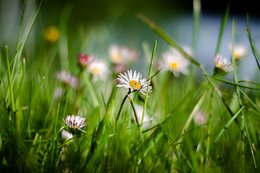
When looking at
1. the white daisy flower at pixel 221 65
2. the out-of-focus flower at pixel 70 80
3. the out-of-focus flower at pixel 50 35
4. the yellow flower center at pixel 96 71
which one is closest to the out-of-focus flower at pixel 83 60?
the out-of-focus flower at pixel 70 80

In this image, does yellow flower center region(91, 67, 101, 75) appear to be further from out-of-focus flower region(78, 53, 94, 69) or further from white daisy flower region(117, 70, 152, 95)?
white daisy flower region(117, 70, 152, 95)

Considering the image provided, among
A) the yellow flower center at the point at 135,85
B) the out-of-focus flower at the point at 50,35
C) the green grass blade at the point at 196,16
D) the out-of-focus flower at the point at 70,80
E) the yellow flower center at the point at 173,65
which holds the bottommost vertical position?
the yellow flower center at the point at 135,85

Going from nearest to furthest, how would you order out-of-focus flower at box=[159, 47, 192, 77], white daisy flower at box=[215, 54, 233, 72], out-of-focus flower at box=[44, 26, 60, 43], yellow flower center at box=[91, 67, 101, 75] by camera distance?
white daisy flower at box=[215, 54, 233, 72] → out-of-focus flower at box=[159, 47, 192, 77] → yellow flower center at box=[91, 67, 101, 75] → out-of-focus flower at box=[44, 26, 60, 43]

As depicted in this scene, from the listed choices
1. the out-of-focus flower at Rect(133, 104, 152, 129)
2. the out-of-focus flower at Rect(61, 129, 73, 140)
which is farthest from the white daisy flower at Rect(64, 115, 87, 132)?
the out-of-focus flower at Rect(133, 104, 152, 129)

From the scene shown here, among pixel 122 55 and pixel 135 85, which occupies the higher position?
pixel 122 55

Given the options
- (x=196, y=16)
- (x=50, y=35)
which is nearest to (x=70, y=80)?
(x=196, y=16)

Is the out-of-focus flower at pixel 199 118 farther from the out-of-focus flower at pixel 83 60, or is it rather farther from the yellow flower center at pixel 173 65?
the out-of-focus flower at pixel 83 60

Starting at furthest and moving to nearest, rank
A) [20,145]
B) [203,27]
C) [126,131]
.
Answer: [203,27]
[126,131]
[20,145]

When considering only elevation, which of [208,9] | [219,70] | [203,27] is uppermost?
[208,9]

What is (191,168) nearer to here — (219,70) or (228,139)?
(228,139)

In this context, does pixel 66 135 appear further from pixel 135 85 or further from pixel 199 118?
pixel 199 118


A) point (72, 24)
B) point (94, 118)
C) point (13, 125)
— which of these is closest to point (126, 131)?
point (94, 118)
